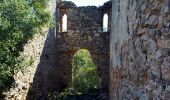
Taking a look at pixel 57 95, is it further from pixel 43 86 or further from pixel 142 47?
pixel 142 47

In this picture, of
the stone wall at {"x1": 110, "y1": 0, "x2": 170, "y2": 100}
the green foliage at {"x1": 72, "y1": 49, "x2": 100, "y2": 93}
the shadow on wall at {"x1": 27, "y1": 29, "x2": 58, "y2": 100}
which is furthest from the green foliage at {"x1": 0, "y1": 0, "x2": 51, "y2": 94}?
the stone wall at {"x1": 110, "y1": 0, "x2": 170, "y2": 100}

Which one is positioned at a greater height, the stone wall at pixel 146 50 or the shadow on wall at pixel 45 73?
the stone wall at pixel 146 50

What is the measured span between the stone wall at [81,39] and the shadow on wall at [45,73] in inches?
Result: 16.1

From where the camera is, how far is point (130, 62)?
353 centimetres

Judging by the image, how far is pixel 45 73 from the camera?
14.1 m

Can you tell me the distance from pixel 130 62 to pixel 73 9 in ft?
38.9

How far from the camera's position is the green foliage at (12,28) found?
28.4 feet

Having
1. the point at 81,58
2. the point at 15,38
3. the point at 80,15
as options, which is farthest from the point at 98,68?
the point at 81,58

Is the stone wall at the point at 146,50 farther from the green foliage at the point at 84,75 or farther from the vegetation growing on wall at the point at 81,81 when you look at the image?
the green foliage at the point at 84,75

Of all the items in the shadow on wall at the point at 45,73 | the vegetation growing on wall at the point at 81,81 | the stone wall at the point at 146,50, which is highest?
the stone wall at the point at 146,50

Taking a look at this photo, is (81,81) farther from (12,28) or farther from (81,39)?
(12,28)

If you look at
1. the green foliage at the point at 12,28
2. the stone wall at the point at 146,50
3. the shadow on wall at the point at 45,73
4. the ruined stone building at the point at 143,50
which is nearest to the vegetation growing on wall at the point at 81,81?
the shadow on wall at the point at 45,73

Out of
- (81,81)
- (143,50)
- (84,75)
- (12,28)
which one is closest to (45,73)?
(81,81)

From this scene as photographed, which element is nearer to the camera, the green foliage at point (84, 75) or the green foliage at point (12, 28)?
the green foliage at point (12, 28)
